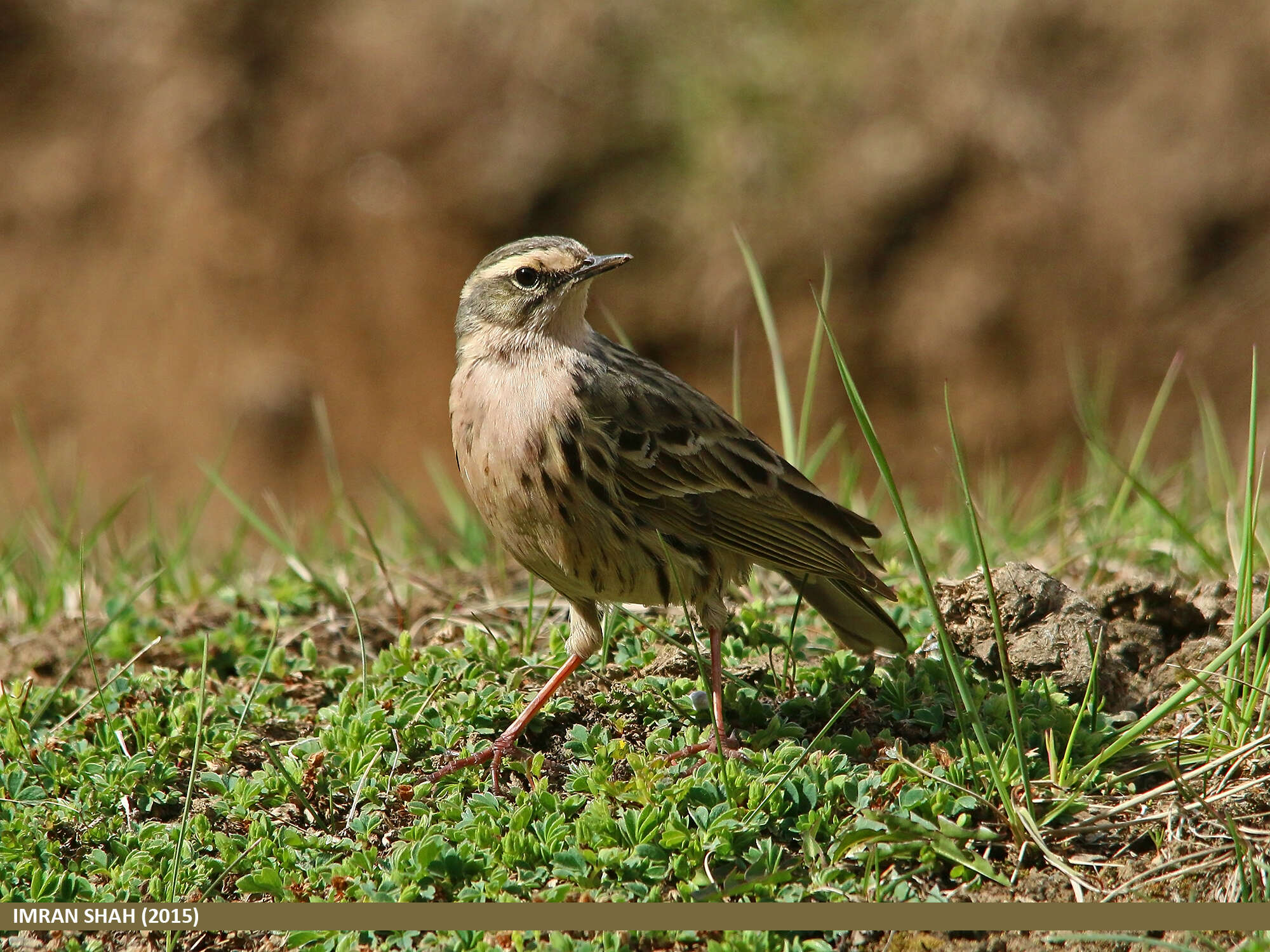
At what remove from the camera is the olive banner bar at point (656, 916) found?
3.17 metres

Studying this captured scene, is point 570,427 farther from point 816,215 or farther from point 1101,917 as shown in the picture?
point 816,215

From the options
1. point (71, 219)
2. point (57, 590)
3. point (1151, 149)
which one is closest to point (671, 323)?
point (1151, 149)

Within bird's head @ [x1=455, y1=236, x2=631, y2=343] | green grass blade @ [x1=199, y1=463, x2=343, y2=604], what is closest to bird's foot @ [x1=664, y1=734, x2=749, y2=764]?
bird's head @ [x1=455, y1=236, x2=631, y2=343]

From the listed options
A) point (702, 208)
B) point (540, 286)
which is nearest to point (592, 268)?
point (540, 286)

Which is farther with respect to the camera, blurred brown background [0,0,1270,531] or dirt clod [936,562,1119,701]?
blurred brown background [0,0,1270,531]

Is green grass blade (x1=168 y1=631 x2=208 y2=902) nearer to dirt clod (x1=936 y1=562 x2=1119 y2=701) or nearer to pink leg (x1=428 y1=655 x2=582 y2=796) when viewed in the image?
pink leg (x1=428 y1=655 x2=582 y2=796)

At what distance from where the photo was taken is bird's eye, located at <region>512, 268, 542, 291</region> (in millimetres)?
4621

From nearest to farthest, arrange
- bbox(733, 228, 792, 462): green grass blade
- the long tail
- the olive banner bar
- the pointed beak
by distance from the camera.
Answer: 1. the olive banner bar
2. the long tail
3. the pointed beak
4. bbox(733, 228, 792, 462): green grass blade

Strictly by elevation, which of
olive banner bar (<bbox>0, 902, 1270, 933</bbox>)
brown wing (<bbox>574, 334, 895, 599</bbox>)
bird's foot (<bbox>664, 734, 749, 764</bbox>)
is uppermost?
brown wing (<bbox>574, 334, 895, 599</bbox>)

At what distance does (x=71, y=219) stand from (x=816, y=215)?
807cm

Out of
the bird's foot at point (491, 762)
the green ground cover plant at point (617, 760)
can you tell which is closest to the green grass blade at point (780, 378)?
the green ground cover plant at point (617, 760)

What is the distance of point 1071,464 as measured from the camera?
38.4 ft

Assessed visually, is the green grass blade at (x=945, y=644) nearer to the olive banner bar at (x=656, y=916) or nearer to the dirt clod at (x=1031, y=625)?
the olive banner bar at (x=656, y=916)

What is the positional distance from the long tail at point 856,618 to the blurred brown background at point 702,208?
24.4 ft
